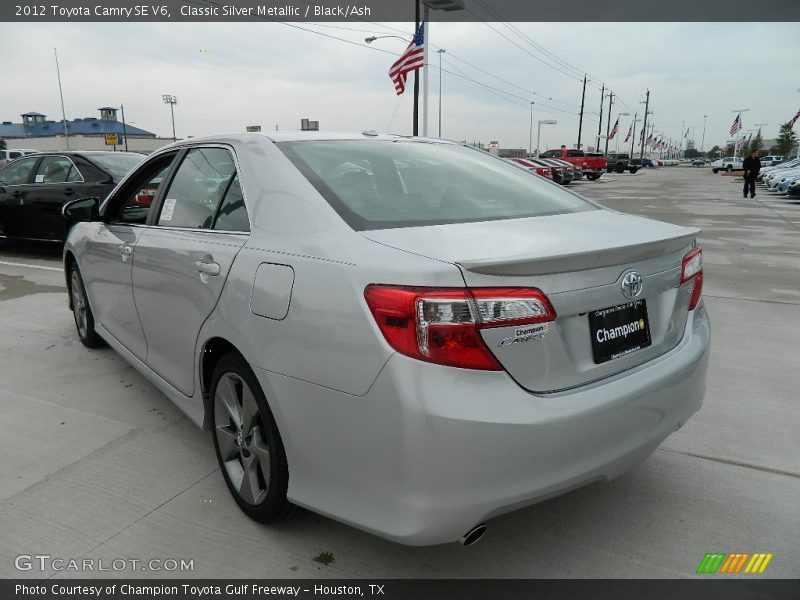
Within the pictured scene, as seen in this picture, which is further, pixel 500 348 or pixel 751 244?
pixel 751 244

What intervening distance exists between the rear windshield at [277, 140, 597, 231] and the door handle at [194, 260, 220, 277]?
532 mm

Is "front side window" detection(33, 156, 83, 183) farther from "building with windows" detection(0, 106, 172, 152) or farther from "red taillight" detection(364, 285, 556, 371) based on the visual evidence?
"building with windows" detection(0, 106, 172, 152)

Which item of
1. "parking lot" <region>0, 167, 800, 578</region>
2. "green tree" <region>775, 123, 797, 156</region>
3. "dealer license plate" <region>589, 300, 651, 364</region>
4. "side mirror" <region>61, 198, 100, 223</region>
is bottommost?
"parking lot" <region>0, 167, 800, 578</region>

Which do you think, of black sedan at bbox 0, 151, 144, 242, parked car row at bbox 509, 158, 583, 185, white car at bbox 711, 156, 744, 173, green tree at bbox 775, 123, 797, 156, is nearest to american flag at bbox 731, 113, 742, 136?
white car at bbox 711, 156, 744, 173

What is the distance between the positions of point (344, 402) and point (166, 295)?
4.81 ft

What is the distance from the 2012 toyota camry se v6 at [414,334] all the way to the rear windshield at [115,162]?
20.6 ft

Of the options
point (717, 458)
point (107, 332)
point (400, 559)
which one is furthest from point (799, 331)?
point (107, 332)

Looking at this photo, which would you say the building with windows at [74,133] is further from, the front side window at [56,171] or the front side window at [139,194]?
the front side window at [139,194]

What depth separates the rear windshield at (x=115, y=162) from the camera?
8.35 m

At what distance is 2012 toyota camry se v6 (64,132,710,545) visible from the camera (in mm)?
1739

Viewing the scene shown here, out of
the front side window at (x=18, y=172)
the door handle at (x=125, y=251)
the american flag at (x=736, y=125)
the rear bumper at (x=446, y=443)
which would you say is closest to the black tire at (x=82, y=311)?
the door handle at (x=125, y=251)

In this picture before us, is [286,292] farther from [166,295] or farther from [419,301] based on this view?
[166,295]

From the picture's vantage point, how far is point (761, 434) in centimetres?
324

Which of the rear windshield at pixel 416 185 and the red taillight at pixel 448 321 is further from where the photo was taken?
the rear windshield at pixel 416 185
